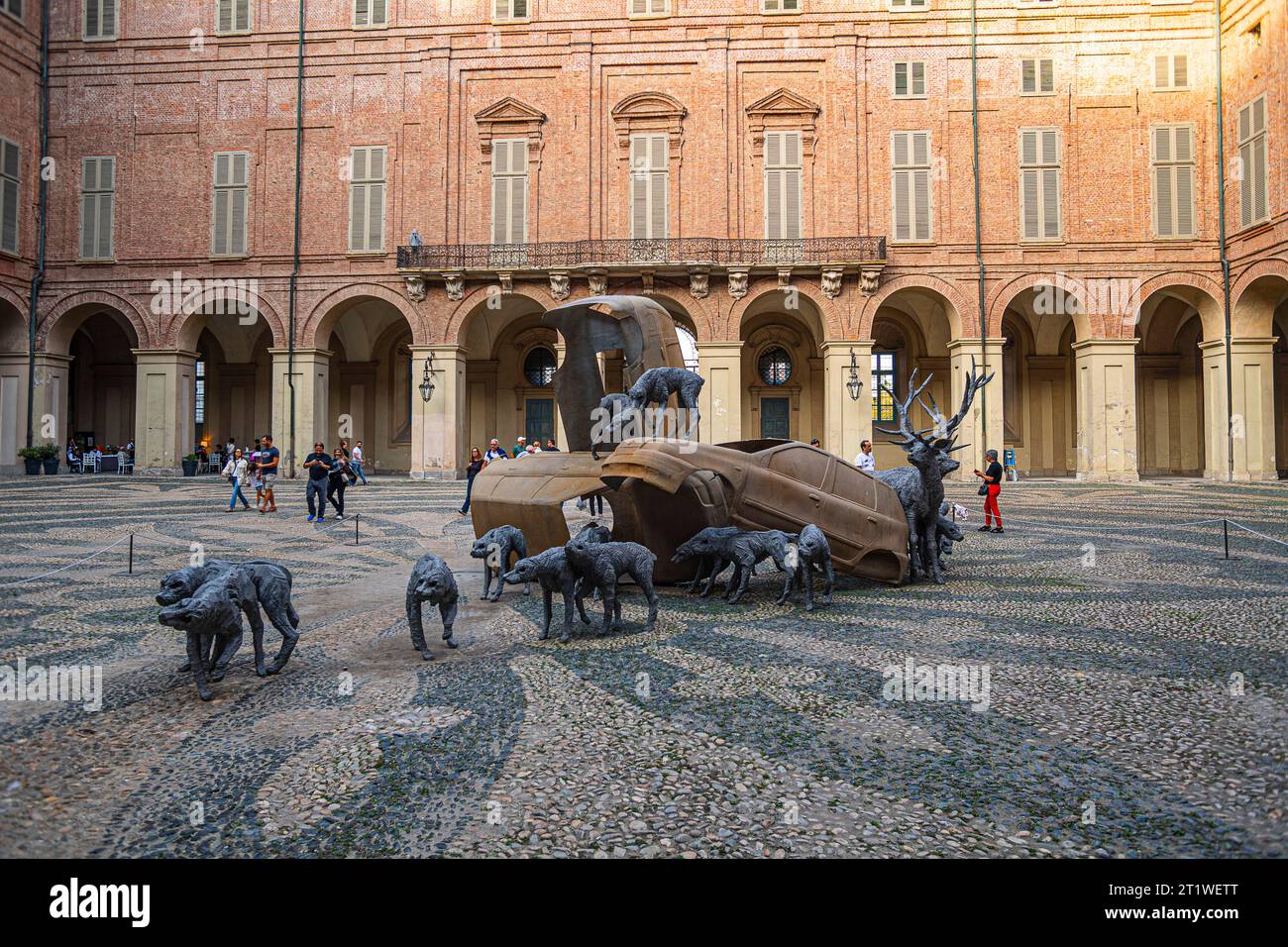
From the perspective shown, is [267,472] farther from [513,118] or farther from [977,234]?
[977,234]

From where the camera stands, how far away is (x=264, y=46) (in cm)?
2797

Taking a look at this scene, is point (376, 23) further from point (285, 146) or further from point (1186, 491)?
point (1186, 491)

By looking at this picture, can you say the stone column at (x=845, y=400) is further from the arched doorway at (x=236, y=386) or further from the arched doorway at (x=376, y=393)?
the arched doorway at (x=236, y=386)

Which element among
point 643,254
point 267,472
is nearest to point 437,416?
point 643,254

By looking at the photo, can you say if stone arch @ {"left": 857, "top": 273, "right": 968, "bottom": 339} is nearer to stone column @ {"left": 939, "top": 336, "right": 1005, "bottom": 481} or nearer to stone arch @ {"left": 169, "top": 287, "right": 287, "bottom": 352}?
stone column @ {"left": 939, "top": 336, "right": 1005, "bottom": 481}

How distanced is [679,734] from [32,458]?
103ft

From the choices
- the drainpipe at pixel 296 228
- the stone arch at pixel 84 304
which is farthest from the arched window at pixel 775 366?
A: the stone arch at pixel 84 304

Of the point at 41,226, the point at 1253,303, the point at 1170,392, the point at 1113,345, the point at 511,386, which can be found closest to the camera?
the point at 1253,303

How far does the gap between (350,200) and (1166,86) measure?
2832cm

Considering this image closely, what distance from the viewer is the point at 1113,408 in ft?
84.6

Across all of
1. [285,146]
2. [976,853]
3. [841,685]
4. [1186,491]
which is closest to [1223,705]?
[841,685]

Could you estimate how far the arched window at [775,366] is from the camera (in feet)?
109

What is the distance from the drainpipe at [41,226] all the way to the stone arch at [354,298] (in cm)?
958

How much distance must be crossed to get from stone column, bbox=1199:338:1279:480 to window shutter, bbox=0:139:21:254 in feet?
136
